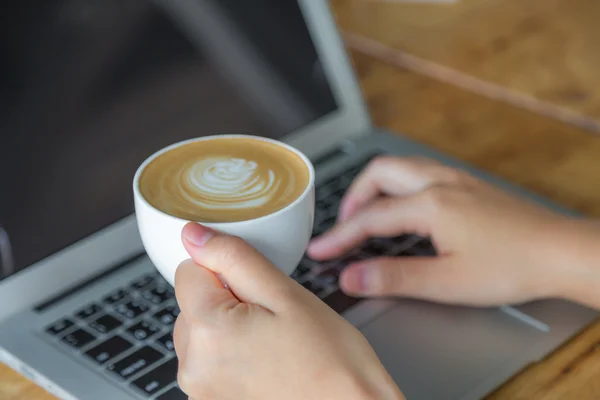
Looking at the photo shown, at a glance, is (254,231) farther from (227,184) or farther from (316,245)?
(316,245)

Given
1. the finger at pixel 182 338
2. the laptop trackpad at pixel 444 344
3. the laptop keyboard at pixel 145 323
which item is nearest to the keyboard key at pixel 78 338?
the laptop keyboard at pixel 145 323

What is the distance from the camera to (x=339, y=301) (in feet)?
2.15

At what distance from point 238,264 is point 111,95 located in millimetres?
295

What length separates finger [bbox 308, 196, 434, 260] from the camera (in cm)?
69

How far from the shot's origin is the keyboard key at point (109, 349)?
0.58 m

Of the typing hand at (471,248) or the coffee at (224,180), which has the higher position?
the coffee at (224,180)

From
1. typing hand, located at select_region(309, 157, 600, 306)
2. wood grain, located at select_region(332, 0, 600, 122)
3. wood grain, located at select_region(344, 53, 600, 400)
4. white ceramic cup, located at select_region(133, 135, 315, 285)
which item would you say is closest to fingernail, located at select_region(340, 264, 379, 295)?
typing hand, located at select_region(309, 157, 600, 306)

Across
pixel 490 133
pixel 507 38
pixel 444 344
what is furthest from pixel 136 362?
pixel 507 38

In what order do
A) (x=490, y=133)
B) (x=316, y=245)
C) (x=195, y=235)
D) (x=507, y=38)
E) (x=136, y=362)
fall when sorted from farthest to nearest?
(x=507, y=38) < (x=490, y=133) < (x=316, y=245) < (x=136, y=362) < (x=195, y=235)

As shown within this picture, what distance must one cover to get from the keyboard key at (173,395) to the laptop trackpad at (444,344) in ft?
0.50

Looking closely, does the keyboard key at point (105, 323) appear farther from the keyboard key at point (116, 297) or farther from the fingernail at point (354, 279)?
the fingernail at point (354, 279)

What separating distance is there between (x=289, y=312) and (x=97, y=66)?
1.07 ft

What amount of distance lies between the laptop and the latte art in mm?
138

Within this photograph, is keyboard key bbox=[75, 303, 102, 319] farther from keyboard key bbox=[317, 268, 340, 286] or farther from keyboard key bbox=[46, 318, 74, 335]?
keyboard key bbox=[317, 268, 340, 286]
